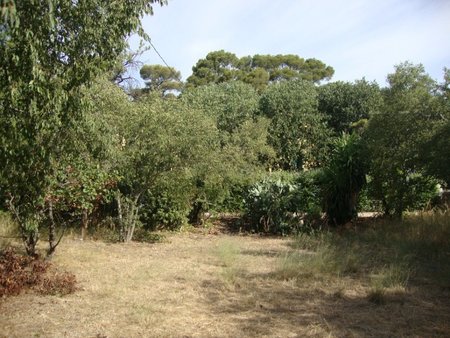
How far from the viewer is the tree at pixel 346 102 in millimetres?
28438

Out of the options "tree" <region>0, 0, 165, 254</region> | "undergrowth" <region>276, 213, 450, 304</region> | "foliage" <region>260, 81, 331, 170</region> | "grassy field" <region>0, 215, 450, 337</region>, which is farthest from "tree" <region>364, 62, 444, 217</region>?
"foliage" <region>260, 81, 331, 170</region>

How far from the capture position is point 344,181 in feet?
46.4

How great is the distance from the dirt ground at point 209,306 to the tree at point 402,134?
17.4ft

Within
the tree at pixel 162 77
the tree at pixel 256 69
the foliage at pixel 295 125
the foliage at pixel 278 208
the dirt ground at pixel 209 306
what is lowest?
the dirt ground at pixel 209 306

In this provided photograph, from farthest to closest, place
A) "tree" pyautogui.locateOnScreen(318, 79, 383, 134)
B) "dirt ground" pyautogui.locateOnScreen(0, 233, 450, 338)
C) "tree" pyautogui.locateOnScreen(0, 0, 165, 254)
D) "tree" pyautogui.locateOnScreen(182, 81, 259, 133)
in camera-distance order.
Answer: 1. "tree" pyautogui.locateOnScreen(318, 79, 383, 134)
2. "tree" pyautogui.locateOnScreen(182, 81, 259, 133)
3. "dirt ground" pyautogui.locateOnScreen(0, 233, 450, 338)
4. "tree" pyautogui.locateOnScreen(0, 0, 165, 254)

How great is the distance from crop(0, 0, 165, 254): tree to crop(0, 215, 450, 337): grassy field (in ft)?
6.69

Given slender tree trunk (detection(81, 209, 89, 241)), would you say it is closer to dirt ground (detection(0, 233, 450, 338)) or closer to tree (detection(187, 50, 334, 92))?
dirt ground (detection(0, 233, 450, 338))

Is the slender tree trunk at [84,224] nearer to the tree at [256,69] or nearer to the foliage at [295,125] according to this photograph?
the foliage at [295,125]

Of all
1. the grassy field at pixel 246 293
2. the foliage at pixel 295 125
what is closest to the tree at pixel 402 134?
the grassy field at pixel 246 293

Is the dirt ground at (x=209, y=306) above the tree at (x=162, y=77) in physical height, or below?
below

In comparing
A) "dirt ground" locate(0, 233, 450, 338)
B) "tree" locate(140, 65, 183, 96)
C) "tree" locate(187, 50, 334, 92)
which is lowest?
"dirt ground" locate(0, 233, 450, 338)

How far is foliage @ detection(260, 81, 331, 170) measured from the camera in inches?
1038

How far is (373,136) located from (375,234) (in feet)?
9.39

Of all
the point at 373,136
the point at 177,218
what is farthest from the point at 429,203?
the point at 177,218
